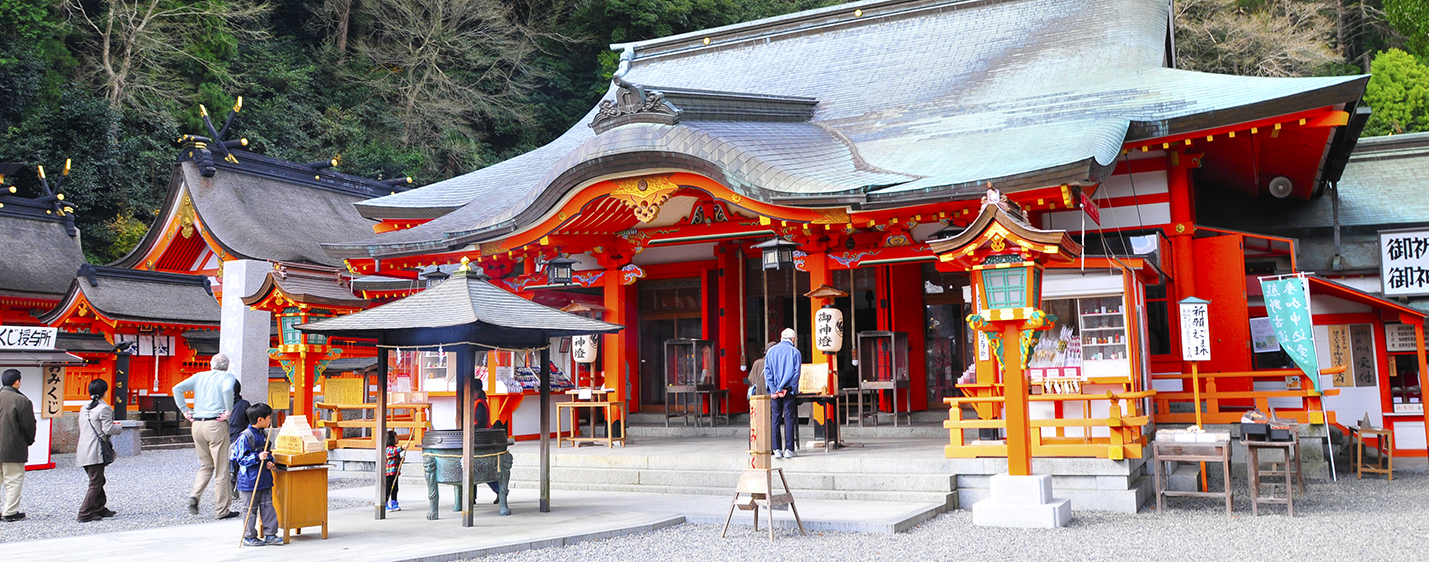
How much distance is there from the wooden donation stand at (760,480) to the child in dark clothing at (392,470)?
289 cm

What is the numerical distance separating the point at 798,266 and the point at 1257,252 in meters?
5.96

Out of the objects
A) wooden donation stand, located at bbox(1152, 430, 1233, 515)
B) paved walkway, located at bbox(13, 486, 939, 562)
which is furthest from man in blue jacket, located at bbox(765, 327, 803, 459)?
wooden donation stand, located at bbox(1152, 430, 1233, 515)

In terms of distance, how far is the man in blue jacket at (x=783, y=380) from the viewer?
926 cm

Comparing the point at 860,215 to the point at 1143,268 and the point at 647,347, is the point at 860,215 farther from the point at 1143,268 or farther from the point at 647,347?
the point at 647,347

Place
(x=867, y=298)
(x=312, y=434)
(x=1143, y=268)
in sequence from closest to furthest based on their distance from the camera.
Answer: (x=312, y=434)
(x=1143, y=268)
(x=867, y=298)

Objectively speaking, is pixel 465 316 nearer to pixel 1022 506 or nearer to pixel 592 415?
pixel 1022 506

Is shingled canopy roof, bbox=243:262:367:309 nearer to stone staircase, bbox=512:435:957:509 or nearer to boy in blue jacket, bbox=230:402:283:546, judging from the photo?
stone staircase, bbox=512:435:957:509

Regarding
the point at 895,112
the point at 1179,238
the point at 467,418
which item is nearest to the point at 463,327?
Result: the point at 467,418

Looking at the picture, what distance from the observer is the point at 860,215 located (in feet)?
32.5

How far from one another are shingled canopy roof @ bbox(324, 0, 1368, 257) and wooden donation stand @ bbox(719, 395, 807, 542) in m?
3.25

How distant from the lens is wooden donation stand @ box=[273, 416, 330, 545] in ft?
21.7

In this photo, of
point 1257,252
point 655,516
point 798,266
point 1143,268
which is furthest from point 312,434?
point 1257,252

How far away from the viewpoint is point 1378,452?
36.0ft

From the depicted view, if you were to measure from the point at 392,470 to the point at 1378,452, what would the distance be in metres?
10.5
